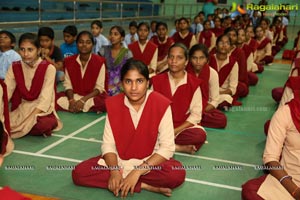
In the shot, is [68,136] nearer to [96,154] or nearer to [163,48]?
[96,154]

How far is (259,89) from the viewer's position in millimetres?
6148

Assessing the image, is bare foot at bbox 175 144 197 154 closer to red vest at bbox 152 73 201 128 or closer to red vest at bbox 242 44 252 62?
red vest at bbox 152 73 201 128

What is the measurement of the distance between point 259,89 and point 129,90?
4163mm

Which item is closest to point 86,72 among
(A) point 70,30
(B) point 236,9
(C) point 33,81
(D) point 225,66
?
(C) point 33,81

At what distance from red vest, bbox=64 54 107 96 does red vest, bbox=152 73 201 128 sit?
129 cm

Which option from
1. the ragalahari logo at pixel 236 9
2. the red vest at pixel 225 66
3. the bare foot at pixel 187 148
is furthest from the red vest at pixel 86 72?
the ragalahari logo at pixel 236 9

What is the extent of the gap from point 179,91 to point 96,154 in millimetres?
915

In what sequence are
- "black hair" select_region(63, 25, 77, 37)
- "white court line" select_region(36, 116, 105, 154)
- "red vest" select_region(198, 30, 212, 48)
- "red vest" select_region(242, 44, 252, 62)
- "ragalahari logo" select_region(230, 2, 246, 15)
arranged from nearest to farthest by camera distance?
"white court line" select_region(36, 116, 105, 154), "black hair" select_region(63, 25, 77, 37), "red vest" select_region(242, 44, 252, 62), "red vest" select_region(198, 30, 212, 48), "ragalahari logo" select_region(230, 2, 246, 15)

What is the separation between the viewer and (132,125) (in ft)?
8.46

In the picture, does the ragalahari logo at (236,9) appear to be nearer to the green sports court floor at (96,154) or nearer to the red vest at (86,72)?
the green sports court floor at (96,154)

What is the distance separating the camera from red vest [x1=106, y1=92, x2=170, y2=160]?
257 cm

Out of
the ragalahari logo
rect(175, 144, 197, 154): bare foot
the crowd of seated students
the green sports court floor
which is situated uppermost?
the ragalahari logo

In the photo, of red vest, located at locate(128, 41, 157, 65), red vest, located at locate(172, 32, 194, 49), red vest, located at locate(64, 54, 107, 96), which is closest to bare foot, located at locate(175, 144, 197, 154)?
red vest, located at locate(64, 54, 107, 96)

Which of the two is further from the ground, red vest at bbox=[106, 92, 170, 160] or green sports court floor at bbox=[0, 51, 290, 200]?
red vest at bbox=[106, 92, 170, 160]
